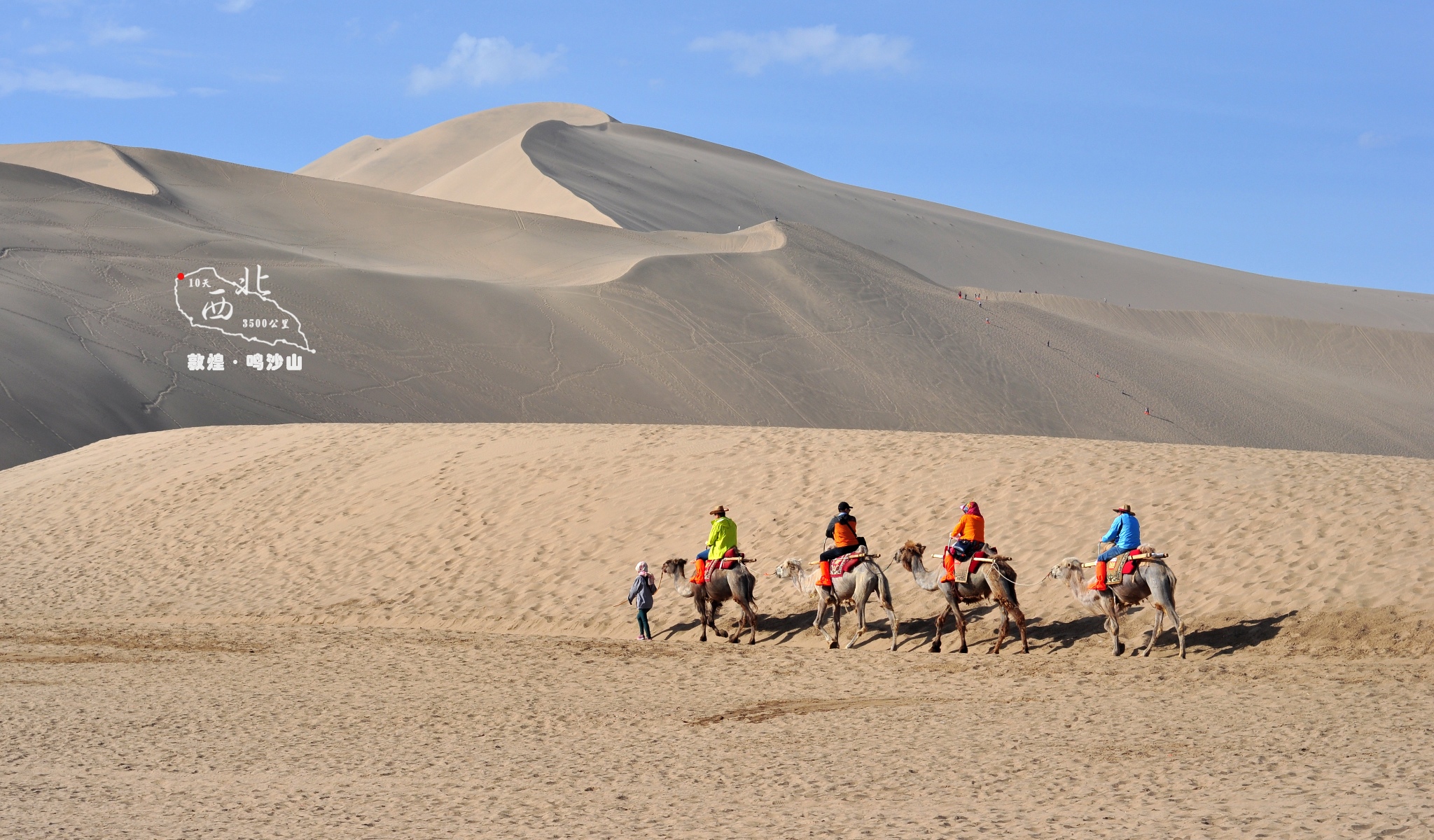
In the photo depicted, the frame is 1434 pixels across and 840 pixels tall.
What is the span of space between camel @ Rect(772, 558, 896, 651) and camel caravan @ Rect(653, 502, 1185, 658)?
0.01 m

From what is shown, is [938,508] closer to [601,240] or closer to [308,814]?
[308,814]

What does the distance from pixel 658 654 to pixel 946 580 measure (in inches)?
149

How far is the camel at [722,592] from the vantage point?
16547mm

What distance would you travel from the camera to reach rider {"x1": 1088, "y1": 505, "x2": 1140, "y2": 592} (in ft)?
46.8

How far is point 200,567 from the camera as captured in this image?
22.8 metres

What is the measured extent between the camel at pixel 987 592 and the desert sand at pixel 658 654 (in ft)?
1.21

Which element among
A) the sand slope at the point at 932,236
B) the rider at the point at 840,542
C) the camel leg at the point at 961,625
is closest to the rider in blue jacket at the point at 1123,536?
the camel leg at the point at 961,625

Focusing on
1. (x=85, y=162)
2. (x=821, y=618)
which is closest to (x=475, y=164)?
(x=85, y=162)

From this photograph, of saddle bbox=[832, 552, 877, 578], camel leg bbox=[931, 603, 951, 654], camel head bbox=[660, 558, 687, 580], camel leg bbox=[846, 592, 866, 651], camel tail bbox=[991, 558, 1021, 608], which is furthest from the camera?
camel head bbox=[660, 558, 687, 580]

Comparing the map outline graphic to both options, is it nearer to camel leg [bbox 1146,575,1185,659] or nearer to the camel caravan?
the camel caravan

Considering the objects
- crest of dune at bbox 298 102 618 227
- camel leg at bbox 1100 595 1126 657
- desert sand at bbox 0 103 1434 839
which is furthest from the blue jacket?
crest of dune at bbox 298 102 618 227

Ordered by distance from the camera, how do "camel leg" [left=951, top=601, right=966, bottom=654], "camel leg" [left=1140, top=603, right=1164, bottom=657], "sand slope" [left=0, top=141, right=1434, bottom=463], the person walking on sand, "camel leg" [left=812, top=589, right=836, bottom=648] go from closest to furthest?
"camel leg" [left=1140, top=603, right=1164, bottom=657], "camel leg" [left=951, top=601, right=966, bottom=654], "camel leg" [left=812, top=589, right=836, bottom=648], the person walking on sand, "sand slope" [left=0, top=141, right=1434, bottom=463]

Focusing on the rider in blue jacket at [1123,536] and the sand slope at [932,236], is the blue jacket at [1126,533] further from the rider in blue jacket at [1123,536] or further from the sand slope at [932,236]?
the sand slope at [932,236]

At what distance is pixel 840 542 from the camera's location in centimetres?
1602
